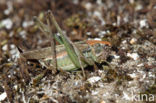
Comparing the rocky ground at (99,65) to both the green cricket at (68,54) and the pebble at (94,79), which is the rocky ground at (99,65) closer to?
the pebble at (94,79)

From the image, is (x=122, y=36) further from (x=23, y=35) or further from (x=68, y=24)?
(x=23, y=35)

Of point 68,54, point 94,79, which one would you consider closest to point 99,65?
point 94,79

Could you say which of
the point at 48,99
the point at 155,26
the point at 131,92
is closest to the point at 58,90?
the point at 48,99

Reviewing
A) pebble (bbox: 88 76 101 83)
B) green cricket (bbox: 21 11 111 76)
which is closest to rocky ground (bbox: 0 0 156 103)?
pebble (bbox: 88 76 101 83)

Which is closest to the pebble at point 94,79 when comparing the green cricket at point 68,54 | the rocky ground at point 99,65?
the rocky ground at point 99,65

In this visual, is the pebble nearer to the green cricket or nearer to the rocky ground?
the rocky ground

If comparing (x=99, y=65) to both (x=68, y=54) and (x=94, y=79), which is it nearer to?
(x=94, y=79)

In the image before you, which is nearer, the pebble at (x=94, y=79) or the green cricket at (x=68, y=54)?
the green cricket at (x=68, y=54)

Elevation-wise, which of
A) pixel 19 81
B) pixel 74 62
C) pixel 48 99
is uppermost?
pixel 74 62
